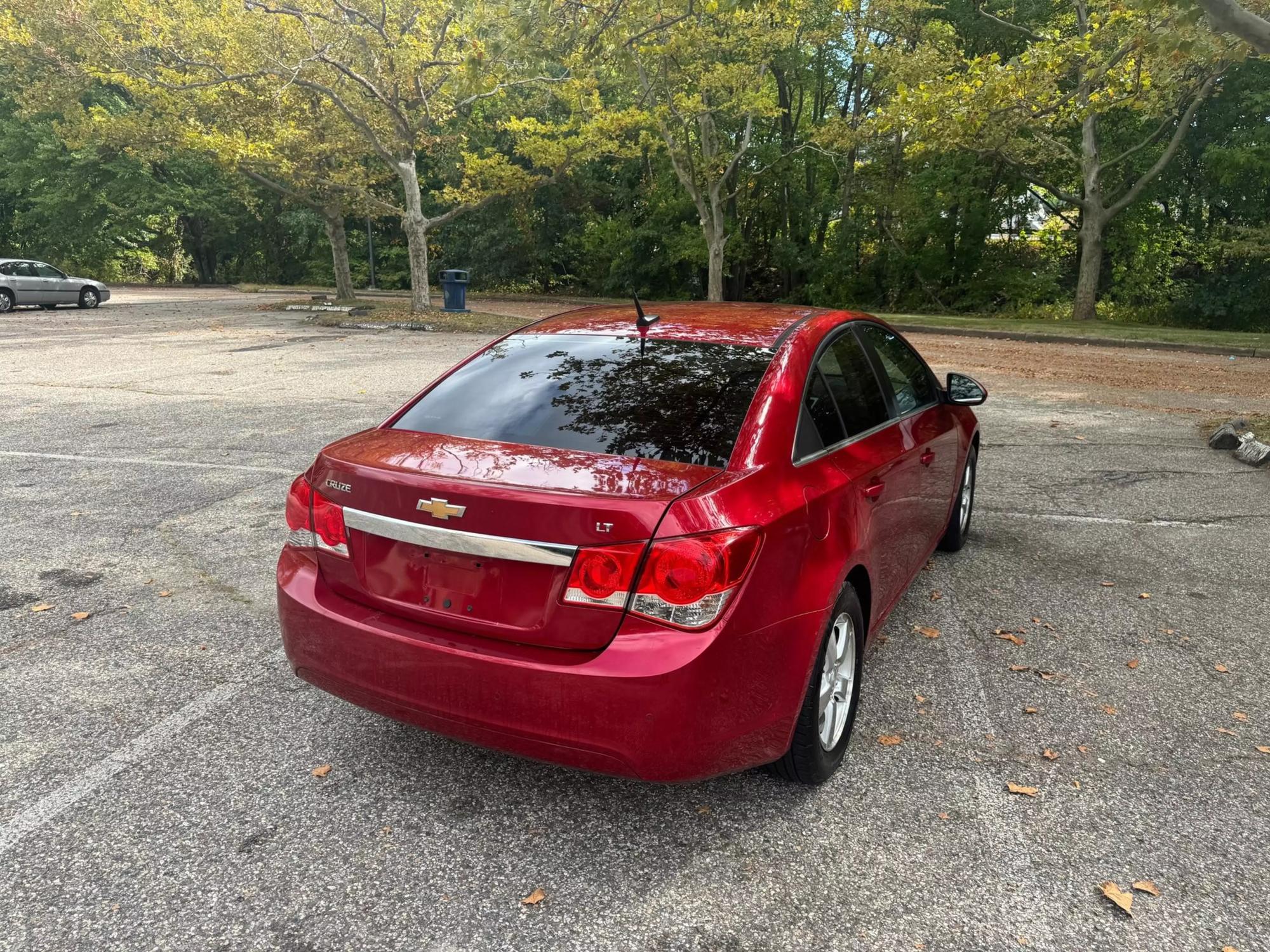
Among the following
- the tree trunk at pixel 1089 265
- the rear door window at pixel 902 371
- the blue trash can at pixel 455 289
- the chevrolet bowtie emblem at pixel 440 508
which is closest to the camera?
the chevrolet bowtie emblem at pixel 440 508

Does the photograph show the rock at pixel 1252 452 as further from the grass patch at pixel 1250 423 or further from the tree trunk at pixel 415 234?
the tree trunk at pixel 415 234

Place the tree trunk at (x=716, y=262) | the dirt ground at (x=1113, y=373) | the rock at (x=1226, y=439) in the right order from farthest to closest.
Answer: the tree trunk at (x=716, y=262) → the dirt ground at (x=1113, y=373) → the rock at (x=1226, y=439)

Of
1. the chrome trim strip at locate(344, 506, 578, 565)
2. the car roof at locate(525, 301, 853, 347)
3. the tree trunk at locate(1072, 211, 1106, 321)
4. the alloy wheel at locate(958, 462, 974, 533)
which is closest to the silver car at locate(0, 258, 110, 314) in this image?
the car roof at locate(525, 301, 853, 347)

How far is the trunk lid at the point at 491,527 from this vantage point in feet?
7.91

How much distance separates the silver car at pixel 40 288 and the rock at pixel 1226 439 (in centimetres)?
2910

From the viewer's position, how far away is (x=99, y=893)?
243cm

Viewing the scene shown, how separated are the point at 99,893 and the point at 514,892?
114cm

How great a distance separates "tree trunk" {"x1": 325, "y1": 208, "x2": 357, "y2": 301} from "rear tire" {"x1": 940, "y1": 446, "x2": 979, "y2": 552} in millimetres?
25062

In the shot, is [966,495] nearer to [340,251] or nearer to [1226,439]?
[1226,439]

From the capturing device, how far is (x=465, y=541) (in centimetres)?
250

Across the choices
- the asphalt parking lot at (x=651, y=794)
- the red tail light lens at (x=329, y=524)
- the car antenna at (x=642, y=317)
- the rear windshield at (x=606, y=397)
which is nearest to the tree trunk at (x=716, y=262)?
the asphalt parking lot at (x=651, y=794)

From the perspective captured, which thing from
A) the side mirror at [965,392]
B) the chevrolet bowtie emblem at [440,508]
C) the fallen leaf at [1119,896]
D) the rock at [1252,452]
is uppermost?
the side mirror at [965,392]

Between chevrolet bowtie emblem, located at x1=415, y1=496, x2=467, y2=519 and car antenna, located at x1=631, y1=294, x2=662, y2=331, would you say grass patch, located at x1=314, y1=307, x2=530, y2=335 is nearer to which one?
car antenna, located at x1=631, y1=294, x2=662, y2=331

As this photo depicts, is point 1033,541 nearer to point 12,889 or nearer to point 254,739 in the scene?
point 254,739
